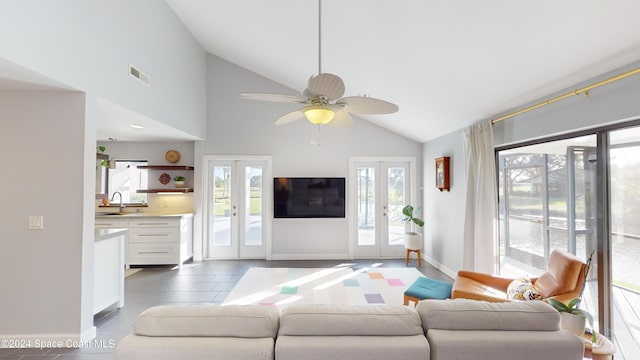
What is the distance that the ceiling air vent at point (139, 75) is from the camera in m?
3.35

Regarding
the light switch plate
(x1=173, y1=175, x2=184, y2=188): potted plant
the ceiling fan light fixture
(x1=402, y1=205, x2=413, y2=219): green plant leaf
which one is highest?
the ceiling fan light fixture

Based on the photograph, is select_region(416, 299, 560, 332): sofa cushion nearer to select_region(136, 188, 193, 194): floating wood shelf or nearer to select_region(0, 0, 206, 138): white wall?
select_region(0, 0, 206, 138): white wall

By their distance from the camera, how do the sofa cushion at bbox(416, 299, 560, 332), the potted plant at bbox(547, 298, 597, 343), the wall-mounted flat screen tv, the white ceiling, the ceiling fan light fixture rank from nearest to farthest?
the sofa cushion at bbox(416, 299, 560, 332) < the potted plant at bbox(547, 298, 597, 343) < the white ceiling < the ceiling fan light fixture < the wall-mounted flat screen tv

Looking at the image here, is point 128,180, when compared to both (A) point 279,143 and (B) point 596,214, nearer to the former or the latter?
(A) point 279,143

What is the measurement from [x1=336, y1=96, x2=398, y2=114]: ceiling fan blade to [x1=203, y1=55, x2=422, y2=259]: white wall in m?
3.44

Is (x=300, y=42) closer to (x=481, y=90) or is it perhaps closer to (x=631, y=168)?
(x=481, y=90)

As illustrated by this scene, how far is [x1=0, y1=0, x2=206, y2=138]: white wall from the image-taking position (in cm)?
213

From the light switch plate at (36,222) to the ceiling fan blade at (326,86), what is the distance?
2.65 meters

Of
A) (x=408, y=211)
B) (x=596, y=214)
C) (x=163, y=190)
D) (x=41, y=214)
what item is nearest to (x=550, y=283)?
(x=596, y=214)

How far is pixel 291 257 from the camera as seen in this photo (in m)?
5.66

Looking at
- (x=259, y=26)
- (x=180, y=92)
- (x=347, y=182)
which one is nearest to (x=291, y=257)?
(x=347, y=182)

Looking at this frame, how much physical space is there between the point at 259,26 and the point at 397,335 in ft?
12.6

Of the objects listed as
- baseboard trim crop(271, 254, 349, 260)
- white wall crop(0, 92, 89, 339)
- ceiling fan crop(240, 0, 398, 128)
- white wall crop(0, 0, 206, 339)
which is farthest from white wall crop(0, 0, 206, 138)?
baseboard trim crop(271, 254, 349, 260)

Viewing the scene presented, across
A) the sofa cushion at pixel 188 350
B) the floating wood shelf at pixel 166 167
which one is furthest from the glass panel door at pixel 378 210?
the sofa cushion at pixel 188 350
